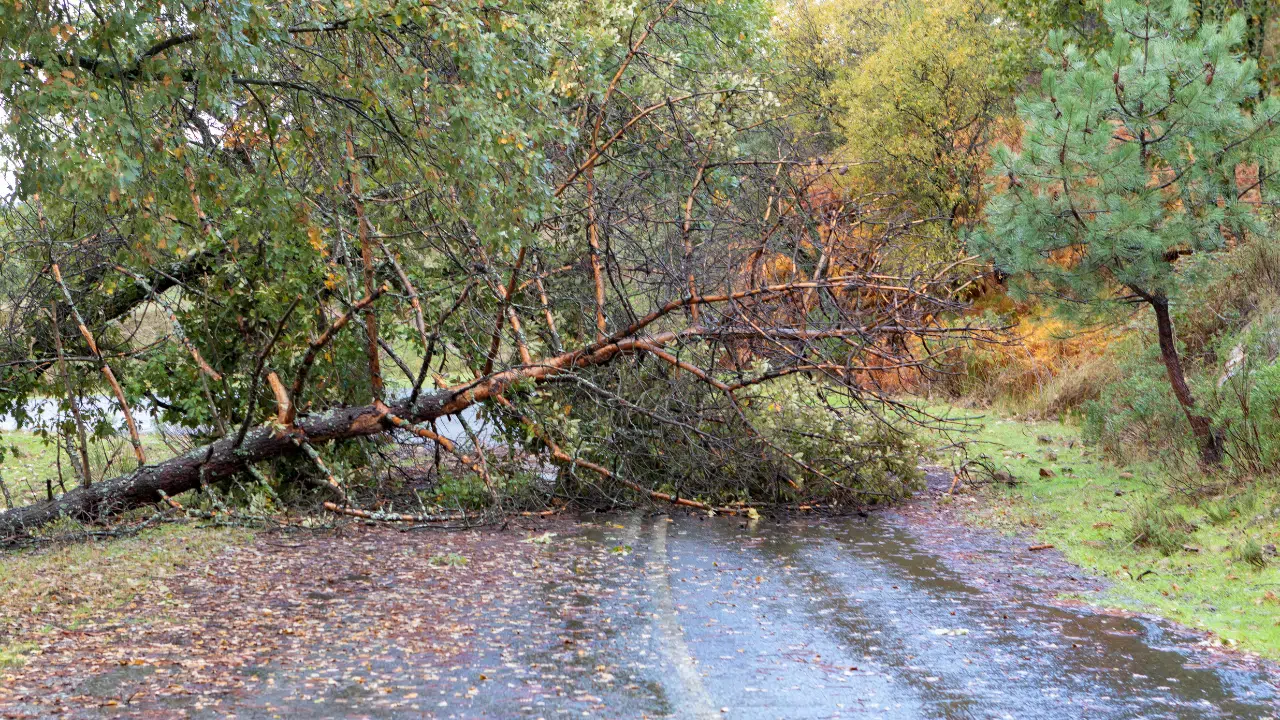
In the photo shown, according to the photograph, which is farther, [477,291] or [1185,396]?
[477,291]

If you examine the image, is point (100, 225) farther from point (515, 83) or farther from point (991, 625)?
point (991, 625)

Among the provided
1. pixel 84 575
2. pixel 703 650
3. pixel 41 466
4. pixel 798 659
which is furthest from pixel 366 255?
pixel 41 466

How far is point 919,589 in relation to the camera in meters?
7.82

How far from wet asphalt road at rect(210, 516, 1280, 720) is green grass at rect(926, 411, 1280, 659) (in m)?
0.56

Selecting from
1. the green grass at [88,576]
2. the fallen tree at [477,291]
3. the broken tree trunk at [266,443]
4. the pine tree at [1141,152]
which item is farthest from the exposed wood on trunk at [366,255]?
the pine tree at [1141,152]

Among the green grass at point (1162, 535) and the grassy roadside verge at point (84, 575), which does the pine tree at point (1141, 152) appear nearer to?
the green grass at point (1162, 535)

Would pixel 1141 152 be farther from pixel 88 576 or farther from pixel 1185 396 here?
pixel 88 576

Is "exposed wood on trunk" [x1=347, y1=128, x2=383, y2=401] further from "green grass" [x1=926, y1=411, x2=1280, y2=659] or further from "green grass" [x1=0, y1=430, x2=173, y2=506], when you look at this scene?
"green grass" [x1=926, y1=411, x2=1280, y2=659]

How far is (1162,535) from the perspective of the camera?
8750 millimetres

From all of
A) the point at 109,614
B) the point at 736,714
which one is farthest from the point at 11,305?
the point at 736,714

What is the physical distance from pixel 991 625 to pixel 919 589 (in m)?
1.10

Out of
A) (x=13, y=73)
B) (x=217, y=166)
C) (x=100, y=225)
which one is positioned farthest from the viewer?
(x=100, y=225)

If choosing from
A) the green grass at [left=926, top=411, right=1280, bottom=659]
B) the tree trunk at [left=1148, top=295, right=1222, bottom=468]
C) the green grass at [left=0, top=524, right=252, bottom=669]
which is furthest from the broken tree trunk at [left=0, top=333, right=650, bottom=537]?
the tree trunk at [left=1148, top=295, right=1222, bottom=468]

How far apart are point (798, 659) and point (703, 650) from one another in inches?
→ 19.7
